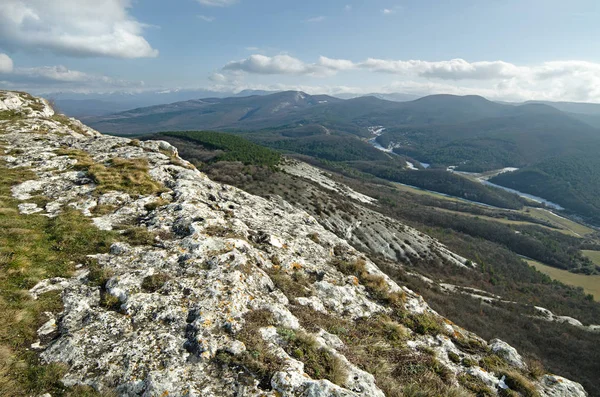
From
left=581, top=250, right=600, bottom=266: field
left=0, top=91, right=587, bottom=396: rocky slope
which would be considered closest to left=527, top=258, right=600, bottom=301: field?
left=581, top=250, right=600, bottom=266: field

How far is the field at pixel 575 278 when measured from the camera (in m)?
123

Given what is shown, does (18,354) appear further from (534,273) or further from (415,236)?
(534,273)

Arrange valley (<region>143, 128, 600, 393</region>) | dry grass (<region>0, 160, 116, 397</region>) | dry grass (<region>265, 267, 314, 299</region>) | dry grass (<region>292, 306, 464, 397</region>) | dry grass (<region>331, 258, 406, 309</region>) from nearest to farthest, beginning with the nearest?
1. dry grass (<region>0, 160, 116, 397</region>)
2. dry grass (<region>292, 306, 464, 397</region>)
3. dry grass (<region>265, 267, 314, 299</region>)
4. dry grass (<region>331, 258, 406, 309</region>)
5. valley (<region>143, 128, 600, 393</region>)

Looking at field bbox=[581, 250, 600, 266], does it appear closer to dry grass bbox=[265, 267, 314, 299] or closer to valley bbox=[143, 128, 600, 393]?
valley bbox=[143, 128, 600, 393]

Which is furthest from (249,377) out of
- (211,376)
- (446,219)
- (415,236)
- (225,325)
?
(446,219)

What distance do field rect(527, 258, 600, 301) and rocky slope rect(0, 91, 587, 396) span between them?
153112mm

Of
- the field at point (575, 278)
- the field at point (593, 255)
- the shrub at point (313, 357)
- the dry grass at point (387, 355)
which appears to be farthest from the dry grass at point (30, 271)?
the field at point (593, 255)

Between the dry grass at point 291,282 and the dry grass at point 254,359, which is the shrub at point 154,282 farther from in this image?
the dry grass at point 291,282

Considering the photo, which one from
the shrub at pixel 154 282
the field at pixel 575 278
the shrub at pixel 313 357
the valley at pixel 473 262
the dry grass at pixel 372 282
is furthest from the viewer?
the field at pixel 575 278

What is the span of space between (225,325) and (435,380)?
761cm

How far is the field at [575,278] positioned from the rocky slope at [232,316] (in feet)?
502

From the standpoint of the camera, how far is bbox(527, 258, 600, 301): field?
404 ft

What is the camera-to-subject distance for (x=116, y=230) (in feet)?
47.8

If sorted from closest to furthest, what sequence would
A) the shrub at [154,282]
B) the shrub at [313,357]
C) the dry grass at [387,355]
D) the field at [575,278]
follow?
the shrub at [313,357], the dry grass at [387,355], the shrub at [154,282], the field at [575,278]
